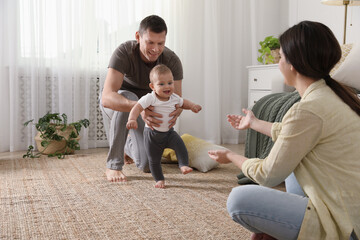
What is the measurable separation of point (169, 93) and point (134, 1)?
1766 millimetres

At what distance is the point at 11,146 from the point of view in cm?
335

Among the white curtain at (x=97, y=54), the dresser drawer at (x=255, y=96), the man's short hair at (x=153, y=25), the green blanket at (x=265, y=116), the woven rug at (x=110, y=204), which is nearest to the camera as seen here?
the woven rug at (x=110, y=204)

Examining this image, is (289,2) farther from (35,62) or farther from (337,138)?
(337,138)

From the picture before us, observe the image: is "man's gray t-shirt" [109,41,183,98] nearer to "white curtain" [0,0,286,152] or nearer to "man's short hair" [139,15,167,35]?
"man's short hair" [139,15,167,35]

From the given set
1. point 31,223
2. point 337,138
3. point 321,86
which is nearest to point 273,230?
point 337,138

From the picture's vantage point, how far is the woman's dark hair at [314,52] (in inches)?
41.8

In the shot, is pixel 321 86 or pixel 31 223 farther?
pixel 31 223

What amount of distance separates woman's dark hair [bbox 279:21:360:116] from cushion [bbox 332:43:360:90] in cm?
137

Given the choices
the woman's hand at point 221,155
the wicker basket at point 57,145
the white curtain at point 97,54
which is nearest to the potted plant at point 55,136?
the wicker basket at point 57,145

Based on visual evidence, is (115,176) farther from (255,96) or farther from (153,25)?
(255,96)

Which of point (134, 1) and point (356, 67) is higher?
point (134, 1)

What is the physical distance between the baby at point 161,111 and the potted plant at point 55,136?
119cm

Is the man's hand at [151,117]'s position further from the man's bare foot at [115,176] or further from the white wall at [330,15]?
the white wall at [330,15]

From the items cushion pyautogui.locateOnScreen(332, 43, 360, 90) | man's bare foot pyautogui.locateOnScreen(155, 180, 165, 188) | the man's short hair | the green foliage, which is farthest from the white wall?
the green foliage
